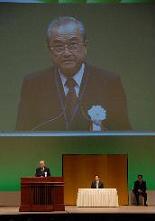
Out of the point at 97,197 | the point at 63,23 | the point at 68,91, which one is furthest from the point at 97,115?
the point at 63,23

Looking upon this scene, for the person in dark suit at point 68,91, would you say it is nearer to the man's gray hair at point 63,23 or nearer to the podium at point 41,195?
the man's gray hair at point 63,23

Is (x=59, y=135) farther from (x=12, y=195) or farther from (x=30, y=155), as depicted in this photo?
(x=12, y=195)

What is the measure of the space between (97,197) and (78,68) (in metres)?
3.14

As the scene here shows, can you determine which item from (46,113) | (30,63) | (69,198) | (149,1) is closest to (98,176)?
(69,198)

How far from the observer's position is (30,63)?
13688 mm

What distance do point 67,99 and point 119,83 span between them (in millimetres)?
1237

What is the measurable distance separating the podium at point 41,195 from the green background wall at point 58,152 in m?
2.63

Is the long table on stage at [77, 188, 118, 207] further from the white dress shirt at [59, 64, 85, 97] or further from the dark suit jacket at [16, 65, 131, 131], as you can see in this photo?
the white dress shirt at [59, 64, 85, 97]

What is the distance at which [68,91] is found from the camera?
45.0ft

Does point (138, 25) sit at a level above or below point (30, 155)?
above

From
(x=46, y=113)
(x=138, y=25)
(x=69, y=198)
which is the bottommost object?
(x=69, y=198)

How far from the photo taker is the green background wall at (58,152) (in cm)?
1345
